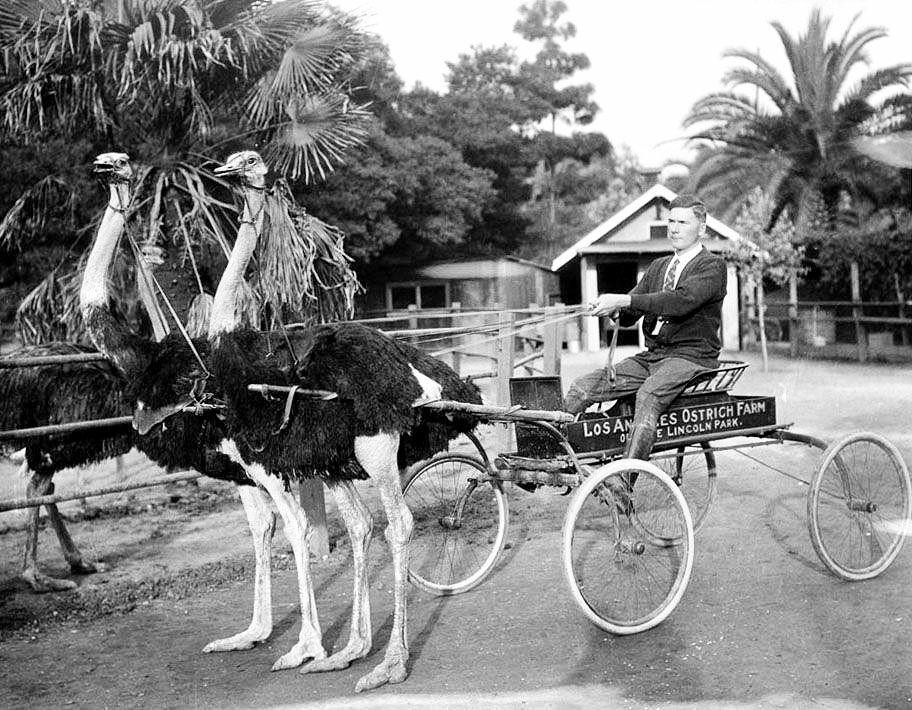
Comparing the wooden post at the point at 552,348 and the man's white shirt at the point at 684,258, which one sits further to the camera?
the wooden post at the point at 552,348

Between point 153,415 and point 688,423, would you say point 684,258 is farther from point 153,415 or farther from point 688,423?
point 153,415

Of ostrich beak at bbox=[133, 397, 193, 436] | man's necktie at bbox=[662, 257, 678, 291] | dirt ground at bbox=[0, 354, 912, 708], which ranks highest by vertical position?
man's necktie at bbox=[662, 257, 678, 291]

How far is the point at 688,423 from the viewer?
5.37 metres

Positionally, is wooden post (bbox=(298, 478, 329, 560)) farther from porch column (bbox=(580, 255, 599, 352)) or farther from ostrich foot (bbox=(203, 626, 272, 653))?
porch column (bbox=(580, 255, 599, 352))

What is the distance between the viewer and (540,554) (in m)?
6.45

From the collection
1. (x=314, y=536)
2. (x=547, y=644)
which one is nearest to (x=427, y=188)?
(x=314, y=536)

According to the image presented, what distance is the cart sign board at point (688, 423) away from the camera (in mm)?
5074

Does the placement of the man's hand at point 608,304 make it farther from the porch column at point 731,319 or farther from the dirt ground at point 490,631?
the porch column at point 731,319

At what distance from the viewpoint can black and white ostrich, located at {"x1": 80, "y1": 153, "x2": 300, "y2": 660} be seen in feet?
15.9

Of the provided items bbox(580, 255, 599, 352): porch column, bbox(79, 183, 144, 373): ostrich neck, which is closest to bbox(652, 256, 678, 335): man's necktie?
bbox(79, 183, 144, 373): ostrich neck

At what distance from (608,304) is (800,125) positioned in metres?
22.1

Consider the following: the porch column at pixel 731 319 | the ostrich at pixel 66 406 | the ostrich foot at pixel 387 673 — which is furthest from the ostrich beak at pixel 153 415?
the porch column at pixel 731 319

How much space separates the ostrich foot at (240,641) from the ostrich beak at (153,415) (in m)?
1.06

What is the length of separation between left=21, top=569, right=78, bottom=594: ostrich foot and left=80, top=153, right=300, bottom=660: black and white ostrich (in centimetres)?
144
